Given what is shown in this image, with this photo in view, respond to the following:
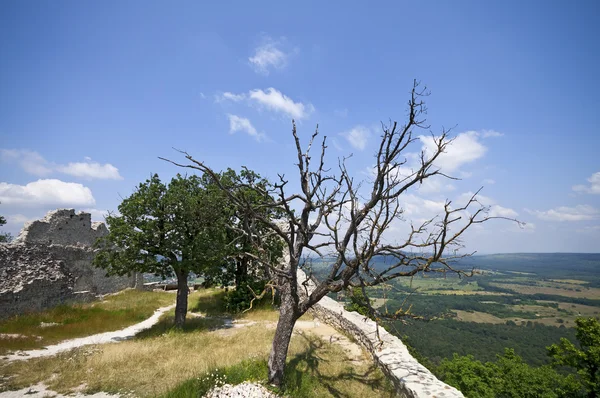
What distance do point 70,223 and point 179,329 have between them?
56.0 ft

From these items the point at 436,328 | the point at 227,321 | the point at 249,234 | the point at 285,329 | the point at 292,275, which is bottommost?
the point at 436,328

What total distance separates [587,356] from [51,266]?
33149 millimetres

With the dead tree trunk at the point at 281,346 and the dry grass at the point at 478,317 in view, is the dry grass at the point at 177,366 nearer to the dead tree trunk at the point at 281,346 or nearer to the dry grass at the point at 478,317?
the dead tree trunk at the point at 281,346

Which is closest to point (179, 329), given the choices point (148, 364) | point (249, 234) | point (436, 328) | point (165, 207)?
point (148, 364)

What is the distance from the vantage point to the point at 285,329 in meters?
8.25

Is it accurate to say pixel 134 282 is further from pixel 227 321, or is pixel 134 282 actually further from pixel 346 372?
pixel 346 372

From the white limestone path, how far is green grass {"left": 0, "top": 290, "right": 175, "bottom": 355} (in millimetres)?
464

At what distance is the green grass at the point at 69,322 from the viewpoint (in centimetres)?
1256

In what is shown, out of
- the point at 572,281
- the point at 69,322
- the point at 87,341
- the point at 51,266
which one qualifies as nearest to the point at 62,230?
the point at 51,266

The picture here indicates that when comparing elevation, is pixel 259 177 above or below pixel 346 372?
above

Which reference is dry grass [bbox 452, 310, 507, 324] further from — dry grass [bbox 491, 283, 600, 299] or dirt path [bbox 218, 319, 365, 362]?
dirt path [bbox 218, 319, 365, 362]

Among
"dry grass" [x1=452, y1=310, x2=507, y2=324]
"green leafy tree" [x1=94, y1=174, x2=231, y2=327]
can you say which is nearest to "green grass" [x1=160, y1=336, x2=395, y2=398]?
"green leafy tree" [x1=94, y1=174, x2=231, y2=327]

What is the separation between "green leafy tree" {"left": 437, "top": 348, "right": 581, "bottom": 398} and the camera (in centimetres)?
1714

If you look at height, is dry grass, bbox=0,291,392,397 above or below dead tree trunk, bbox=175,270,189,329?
below
